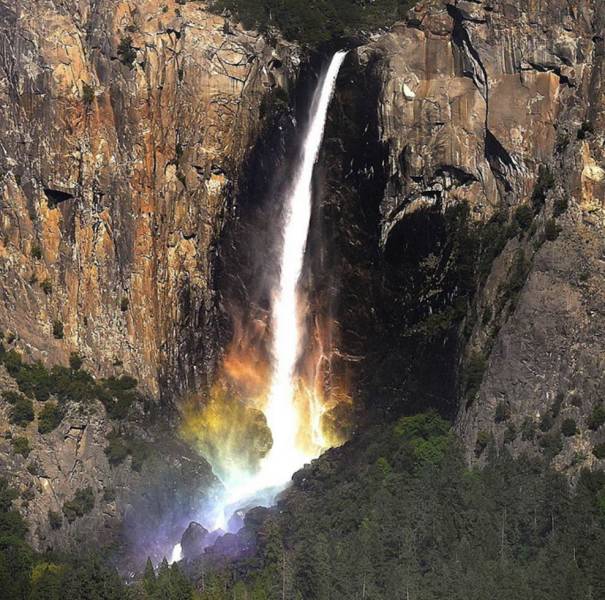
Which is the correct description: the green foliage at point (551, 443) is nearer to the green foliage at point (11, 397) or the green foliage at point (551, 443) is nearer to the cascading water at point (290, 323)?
the cascading water at point (290, 323)

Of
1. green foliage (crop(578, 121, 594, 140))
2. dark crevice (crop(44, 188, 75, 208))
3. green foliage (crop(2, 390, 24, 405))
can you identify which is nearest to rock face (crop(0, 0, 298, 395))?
dark crevice (crop(44, 188, 75, 208))

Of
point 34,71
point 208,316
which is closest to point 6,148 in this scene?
point 34,71

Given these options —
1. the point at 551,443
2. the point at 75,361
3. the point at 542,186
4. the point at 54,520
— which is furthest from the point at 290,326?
the point at 551,443

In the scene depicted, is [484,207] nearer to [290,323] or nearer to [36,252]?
[290,323]

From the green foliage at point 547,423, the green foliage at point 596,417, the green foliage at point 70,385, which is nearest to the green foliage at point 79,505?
the green foliage at point 70,385

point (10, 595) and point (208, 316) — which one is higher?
point (208, 316)

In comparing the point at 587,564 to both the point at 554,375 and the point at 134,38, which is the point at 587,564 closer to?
the point at 554,375
